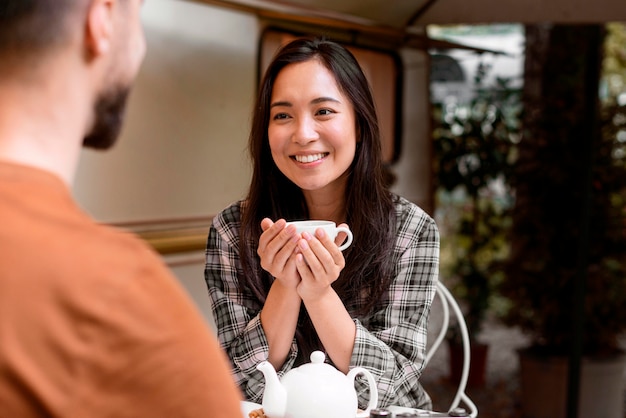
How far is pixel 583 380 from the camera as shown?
4027mm

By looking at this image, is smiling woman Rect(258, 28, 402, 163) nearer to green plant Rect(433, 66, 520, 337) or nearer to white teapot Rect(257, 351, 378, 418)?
green plant Rect(433, 66, 520, 337)

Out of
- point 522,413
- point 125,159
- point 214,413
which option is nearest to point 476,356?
point 522,413

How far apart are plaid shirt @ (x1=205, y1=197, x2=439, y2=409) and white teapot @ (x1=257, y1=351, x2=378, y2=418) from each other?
0.69ft

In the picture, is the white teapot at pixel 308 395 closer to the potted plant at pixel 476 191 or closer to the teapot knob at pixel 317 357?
the teapot knob at pixel 317 357

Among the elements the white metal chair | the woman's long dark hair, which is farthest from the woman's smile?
the white metal chair

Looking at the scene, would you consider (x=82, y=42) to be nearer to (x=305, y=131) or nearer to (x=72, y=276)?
(x=72, y=276)

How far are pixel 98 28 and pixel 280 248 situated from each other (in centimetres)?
74

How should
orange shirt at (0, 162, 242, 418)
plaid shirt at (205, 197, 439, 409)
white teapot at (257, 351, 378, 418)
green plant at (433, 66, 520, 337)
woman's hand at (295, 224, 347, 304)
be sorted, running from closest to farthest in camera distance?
orange shirt at (0, 162, 242, 418), white teapot at (257, 351, 378, 418), woman's hand at (295, 224, 347, 304), plaid shirt at (205, 197, 439, 409), green plant at (433, 66, 520, 337)

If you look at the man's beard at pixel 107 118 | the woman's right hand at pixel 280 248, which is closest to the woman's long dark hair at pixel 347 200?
the woman's right hand at pixel 280 248

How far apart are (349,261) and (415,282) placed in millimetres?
142

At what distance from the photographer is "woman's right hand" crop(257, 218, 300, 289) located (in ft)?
4.72

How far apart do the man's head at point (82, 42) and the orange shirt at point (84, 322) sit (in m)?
0.10

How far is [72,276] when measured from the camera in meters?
0.67

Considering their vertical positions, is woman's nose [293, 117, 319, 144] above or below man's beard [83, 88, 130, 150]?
above
